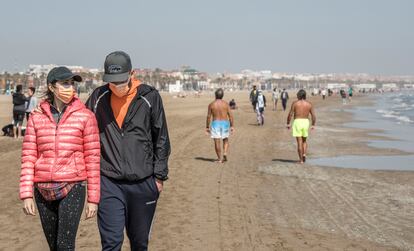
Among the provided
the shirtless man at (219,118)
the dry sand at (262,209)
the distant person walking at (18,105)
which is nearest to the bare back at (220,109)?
the shirtless man at (219,118)

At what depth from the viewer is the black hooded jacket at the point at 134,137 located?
12.7ft

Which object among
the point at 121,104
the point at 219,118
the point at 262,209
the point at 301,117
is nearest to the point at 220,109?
the point at 219,118

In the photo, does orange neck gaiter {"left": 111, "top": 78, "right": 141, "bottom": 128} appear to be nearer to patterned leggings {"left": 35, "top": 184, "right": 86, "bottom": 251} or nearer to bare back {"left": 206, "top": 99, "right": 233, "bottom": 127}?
patterned leggings {"left": 35, "top": 184, "right": 86, "bottom": 251}

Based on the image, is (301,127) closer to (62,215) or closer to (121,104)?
(121,104)

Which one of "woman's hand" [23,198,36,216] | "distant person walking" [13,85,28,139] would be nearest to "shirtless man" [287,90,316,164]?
"woman's hand" [23,198,36,216]

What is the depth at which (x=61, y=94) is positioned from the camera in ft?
12.3

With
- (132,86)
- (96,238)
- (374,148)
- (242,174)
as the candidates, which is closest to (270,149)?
(374,148)

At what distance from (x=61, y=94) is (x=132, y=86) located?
1.68ft

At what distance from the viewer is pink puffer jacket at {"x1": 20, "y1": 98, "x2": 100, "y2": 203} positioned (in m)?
3.70

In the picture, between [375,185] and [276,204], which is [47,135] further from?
[375,185]

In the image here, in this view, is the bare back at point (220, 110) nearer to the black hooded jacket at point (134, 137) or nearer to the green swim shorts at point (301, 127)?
the green swim shorts at point (301, 127)

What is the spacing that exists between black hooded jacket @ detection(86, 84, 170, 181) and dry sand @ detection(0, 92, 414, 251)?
7.11 feet

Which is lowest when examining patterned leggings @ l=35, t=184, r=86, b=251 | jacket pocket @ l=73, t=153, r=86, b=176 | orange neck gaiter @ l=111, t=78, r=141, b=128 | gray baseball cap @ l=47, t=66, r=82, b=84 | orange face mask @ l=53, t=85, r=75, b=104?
patterned leggings @ l=35, t=184, r=86, b=251

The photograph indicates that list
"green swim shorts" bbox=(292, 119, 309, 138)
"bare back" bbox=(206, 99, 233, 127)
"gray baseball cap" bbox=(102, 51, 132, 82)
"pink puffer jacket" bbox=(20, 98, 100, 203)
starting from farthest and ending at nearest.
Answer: "bare back" bbox=(206, 99, 233, 127)
"green swim shorts" bbox=(292, 119, 309, 138)
"gray baseball cap" bbox=(102, 51, 132, 82)
"pink puffer jacket" bbox=(20, 98, 100, 203)
